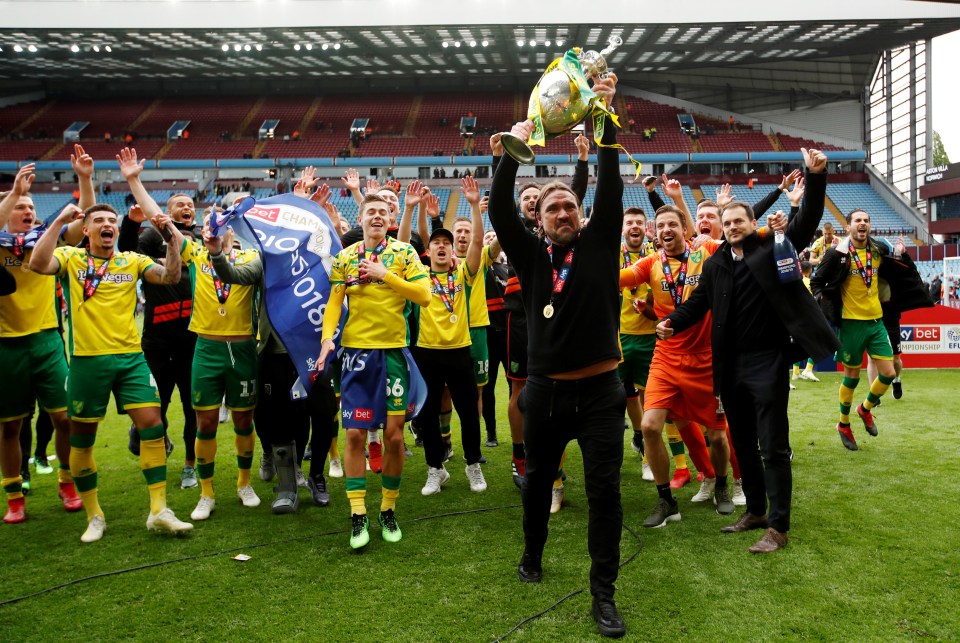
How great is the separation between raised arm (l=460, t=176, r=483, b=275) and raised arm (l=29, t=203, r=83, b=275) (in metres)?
2.57

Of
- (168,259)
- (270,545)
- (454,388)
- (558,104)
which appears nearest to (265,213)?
(168,259)

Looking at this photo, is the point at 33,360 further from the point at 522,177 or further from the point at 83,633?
the point at 522,177

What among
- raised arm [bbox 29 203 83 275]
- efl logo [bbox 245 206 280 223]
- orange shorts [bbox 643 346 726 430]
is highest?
efl logo [bbox 245 206 280 223]

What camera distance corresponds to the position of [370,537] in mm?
4637

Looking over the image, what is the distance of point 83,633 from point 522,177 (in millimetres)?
35415

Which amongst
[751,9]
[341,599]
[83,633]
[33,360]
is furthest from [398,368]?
[751,9]

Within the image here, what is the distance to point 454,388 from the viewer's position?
5.68m

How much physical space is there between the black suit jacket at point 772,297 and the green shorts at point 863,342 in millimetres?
3256

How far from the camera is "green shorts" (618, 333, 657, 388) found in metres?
5.79

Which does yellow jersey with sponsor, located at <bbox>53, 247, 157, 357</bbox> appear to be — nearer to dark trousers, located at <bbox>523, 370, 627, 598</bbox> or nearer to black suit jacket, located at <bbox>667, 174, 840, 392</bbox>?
dark trousers, located at <bbox>523, 370, 627, 598</bbox>

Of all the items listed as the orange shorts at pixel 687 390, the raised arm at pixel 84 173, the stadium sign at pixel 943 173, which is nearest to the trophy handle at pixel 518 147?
the orange shorts at pixel 687 390

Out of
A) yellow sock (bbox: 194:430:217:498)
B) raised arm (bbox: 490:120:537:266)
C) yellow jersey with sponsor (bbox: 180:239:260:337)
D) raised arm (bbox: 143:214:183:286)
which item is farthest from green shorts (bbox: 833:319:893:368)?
raised arm (bbox: 143:214:183:286)

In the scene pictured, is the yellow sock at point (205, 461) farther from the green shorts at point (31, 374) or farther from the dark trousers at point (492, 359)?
the dark trousers at point (492, 359)

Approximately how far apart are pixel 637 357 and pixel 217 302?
3.34 m
